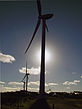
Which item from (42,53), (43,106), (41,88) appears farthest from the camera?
(42,53)

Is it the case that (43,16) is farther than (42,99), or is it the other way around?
(43,16)

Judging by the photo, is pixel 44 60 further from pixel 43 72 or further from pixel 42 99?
pixel 42 99

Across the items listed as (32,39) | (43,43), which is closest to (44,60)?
(43,43)

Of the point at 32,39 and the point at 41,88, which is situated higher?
the point at 32,39

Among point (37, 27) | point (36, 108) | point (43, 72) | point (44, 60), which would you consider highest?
point (37, 27)

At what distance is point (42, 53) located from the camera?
43062 millimetres

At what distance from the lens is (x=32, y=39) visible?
49406mm

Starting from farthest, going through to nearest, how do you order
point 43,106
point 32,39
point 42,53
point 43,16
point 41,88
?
1. point 43,16
2. point 32,39
3. point 42,53
4. point 41,88
5. point 43,106

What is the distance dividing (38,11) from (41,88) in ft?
82.5

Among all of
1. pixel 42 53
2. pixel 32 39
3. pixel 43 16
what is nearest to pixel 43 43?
pixel 42 53

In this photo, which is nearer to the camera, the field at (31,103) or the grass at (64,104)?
the field at (31,103)

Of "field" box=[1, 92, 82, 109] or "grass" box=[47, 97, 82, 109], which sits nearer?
"field" box=[1, 92, 82, 109]

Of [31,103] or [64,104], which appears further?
[31,103]

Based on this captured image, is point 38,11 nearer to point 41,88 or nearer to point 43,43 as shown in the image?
point 43,43
